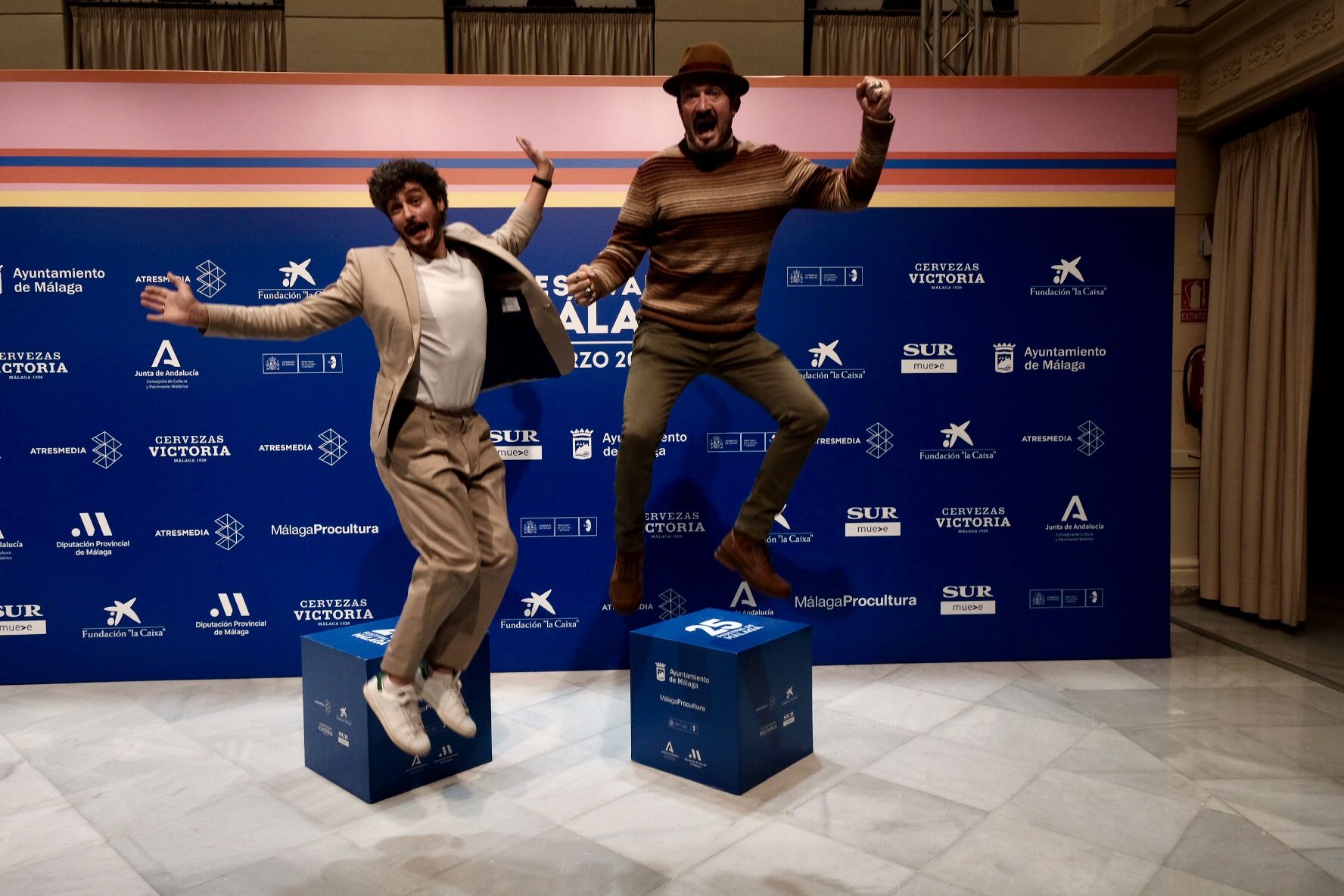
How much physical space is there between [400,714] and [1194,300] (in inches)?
219

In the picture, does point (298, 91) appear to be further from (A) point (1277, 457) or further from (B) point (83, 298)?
(A) point (1277, 457)

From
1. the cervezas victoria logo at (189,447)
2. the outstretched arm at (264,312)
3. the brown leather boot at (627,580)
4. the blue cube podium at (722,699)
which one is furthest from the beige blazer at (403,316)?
the cervezas victoria logo at (189,447)

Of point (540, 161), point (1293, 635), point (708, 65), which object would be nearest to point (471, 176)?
point (540, 161)

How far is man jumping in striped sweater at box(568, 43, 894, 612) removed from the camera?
10.4 feet

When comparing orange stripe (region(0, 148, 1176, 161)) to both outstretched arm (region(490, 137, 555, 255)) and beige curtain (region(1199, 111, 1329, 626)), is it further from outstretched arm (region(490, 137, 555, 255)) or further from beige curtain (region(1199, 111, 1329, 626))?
outstretched arm (region(490, 137, 555, 255))

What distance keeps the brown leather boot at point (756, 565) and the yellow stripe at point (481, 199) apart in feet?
6.68

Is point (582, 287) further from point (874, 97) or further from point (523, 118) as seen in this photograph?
point (523, 118)

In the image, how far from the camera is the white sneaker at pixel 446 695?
287cm

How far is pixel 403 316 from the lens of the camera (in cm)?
290

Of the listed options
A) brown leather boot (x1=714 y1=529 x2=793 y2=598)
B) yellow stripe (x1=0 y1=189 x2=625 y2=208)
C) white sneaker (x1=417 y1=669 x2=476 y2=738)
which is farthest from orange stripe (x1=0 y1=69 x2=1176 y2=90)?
white sneaker (x1=417 y1=669 x2=476 y2=738)

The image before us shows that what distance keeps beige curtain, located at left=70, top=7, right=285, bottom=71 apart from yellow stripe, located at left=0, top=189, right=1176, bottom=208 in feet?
6.80

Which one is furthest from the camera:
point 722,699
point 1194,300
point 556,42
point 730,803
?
point 556,42

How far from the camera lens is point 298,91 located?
442cm

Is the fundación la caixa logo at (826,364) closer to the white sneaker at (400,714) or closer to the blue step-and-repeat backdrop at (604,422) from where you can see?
the blue step-and-repeat backdrop at (604,422)
